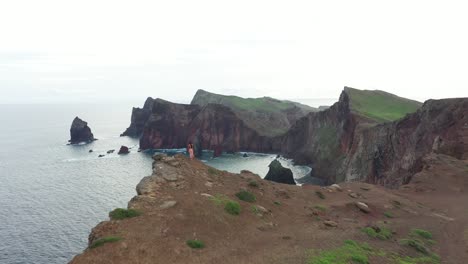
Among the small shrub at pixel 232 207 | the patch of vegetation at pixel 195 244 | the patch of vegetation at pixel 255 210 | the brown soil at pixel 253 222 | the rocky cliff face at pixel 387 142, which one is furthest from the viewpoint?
the rocky cliff face at pixel 387 142

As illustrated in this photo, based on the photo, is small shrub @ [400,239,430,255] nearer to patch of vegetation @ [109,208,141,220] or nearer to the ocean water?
patch of vegetation @ [109,208,141,220]

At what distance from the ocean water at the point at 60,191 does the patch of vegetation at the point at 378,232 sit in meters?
43.2

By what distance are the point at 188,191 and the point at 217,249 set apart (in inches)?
308

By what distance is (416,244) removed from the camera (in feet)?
84.8

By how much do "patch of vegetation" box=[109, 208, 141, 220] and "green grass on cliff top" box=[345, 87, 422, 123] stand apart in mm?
88765

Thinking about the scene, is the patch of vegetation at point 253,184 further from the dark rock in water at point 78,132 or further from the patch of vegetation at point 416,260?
the dark rock in water at point 78,132

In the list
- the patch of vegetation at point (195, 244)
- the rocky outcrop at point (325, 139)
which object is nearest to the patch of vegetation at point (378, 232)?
the patch of vegetation at point (195, 244)

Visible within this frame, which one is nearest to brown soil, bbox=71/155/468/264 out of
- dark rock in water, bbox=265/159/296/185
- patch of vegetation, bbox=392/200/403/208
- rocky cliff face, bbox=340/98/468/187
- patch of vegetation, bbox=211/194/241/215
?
patch of vegetation, bbox=392/200/403/208

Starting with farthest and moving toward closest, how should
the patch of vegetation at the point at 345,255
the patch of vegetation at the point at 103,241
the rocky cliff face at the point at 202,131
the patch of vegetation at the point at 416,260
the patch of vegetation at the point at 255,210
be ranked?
the rocky cliff face at the point at 202,131 → the patch of vegetation at the point at 255,210 → the patch of vegetation at the point at 416,260 → the patch of vegetation at the point at 345,255 → the patch of vegetation at the point at 103,241

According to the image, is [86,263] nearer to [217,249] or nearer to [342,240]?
[217,249]

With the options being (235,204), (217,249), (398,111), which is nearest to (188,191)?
(235,204)

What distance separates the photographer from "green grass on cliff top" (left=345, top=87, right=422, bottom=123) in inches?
3998

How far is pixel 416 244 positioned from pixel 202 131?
146887mm

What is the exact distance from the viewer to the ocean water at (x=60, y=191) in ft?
177
